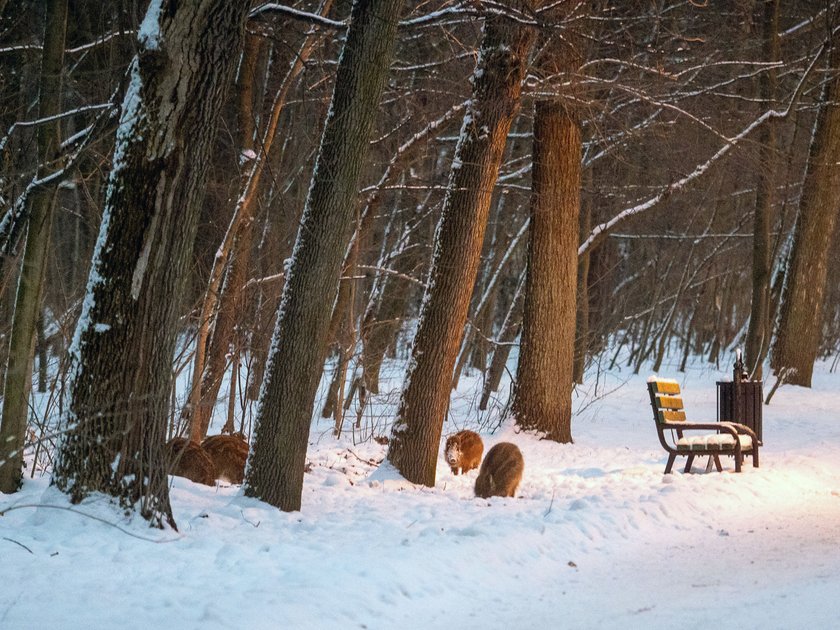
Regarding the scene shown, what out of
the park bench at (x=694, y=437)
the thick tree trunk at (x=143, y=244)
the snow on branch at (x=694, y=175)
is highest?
the snow on branch at (x=694, y=175)

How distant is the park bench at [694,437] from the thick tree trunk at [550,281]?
Answer: 2317 mm

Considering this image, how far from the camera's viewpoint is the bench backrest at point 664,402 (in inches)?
417

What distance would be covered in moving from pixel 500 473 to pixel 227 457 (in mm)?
2725

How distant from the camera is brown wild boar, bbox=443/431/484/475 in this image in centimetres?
1102

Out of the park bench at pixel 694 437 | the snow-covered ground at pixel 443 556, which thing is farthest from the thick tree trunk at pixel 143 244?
the park bench at pixel 694 437

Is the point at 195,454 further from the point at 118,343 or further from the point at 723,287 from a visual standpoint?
the point at 723,287

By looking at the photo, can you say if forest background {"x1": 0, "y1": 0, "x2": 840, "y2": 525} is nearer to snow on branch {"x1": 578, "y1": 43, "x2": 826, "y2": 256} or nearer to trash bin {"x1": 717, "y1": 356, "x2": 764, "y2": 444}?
snow on branch {"x1": 578, "y1": 43, "x2": 826, "y2": 256}

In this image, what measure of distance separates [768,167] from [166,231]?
419 inches

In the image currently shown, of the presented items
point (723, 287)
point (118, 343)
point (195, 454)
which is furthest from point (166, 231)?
point (723, 287)

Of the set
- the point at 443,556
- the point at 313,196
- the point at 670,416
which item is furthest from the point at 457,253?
the point at 443,556

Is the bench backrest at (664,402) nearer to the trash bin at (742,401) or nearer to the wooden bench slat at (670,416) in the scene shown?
the wooden bench slat at (670,416)

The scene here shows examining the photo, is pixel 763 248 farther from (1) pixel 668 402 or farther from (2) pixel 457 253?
(2) pixel 457 253

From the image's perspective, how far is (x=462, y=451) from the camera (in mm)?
11039

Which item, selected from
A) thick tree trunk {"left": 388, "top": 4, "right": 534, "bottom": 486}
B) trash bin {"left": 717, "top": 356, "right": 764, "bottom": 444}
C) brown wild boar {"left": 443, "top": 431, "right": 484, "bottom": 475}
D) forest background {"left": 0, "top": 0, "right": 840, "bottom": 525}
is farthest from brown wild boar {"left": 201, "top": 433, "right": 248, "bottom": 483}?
trash bin {"left": 717, "top": 356, "right": 764, "bottom": 444}
